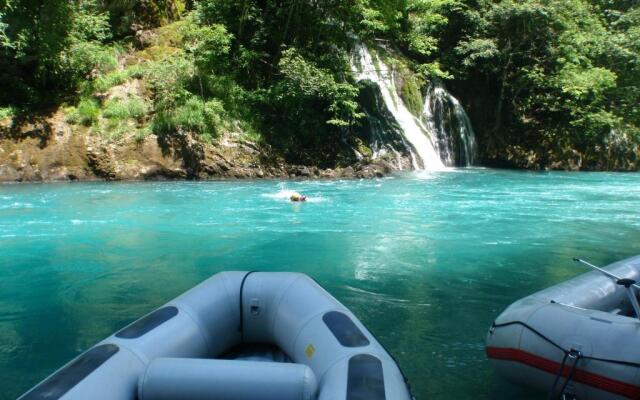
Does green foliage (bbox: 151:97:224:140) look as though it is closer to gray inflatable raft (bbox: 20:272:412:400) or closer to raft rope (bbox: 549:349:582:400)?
gray inflatable raft (bbox: 20:272:412:400)

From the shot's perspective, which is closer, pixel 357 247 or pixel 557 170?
pixel 357 247

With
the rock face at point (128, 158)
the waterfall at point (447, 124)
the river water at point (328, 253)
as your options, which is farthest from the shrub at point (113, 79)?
the waterfall at point (447, 124)

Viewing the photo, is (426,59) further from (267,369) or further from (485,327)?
(267,369)

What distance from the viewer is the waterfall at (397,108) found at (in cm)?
1956

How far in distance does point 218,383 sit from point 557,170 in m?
22.5

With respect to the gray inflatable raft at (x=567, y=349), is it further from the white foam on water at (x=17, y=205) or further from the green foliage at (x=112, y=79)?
the green foliage at (x=112, y=79)

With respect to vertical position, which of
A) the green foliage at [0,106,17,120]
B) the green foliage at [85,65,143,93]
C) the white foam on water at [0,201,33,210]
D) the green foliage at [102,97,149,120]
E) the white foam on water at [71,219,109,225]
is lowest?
the white foam on water at [71,219,109,225]

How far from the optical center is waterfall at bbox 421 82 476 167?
68.8ft

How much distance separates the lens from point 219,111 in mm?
16688

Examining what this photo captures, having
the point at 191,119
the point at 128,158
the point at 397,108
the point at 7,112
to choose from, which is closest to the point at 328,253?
the point at 191,119

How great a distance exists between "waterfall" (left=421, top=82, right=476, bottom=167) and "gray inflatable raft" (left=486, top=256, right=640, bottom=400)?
17.8 m

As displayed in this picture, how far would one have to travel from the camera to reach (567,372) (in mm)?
3012

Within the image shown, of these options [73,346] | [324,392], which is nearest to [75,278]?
[73,346]

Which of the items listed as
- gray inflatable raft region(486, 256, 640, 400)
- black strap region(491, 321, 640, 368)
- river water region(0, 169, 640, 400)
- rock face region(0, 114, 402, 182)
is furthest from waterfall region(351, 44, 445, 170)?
black strap region(491, 321, 640, 368)
